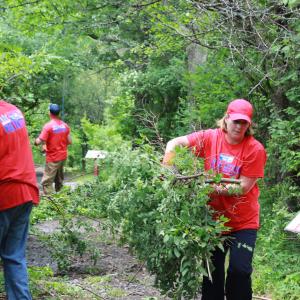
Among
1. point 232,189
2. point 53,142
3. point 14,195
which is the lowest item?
point 53,142

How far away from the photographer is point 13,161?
3994mm

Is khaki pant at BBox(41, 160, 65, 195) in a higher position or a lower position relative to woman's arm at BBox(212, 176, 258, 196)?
lower

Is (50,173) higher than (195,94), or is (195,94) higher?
(195,94)

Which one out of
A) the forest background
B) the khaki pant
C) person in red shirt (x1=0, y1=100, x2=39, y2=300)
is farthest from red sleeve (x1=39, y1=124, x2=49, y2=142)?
person in red shirt (x1=0, y1=100, x2=39, y2=300)

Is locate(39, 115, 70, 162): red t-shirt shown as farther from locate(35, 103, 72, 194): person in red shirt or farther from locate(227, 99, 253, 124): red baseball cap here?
locate(227, 99, 253, 124): red baseball cap

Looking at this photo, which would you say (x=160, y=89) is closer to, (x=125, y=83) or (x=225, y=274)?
(x=125, y=83)

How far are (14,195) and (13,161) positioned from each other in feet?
0.81

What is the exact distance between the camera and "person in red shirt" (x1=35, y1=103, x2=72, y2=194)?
1100cm

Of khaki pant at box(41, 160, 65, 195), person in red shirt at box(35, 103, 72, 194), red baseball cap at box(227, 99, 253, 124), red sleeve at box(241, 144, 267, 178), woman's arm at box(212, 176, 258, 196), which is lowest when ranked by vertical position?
khaki pant at box(41, 160, 65, 195)

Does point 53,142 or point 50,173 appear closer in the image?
point 53,142

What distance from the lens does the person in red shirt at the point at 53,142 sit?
433 inches

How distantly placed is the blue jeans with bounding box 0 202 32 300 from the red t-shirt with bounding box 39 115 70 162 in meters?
6.91

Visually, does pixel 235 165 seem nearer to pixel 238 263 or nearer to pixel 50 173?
pixel 238 263

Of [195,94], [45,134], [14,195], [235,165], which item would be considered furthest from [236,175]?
[45,134]
